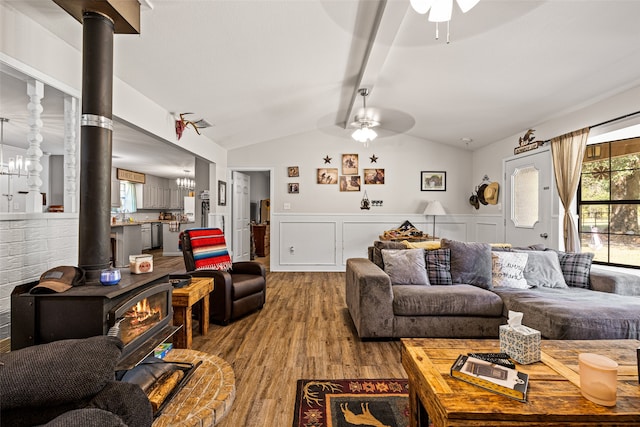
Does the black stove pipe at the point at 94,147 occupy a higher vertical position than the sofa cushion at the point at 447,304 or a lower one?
higher

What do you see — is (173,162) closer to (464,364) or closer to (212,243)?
(212,243)

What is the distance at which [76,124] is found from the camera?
2.22m

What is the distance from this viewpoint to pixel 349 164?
609cm

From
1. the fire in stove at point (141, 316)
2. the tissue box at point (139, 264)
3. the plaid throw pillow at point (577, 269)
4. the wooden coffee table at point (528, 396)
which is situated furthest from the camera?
the plaid throw pillow at point (577, 269)

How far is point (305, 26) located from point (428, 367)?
2591mm

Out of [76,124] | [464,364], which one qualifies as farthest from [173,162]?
[464,364]

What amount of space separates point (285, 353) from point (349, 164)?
4192mm

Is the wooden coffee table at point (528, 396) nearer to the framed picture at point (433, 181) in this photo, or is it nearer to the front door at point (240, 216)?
the framed picture at point (433, 181)

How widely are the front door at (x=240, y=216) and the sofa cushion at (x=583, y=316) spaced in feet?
16.3

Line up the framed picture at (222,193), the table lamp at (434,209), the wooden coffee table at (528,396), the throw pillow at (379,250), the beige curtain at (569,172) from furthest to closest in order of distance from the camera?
the table lamp at (434,209), the framed picture at (222,193), the beige curtain at (569,172), the throw pillow at (379,250), the wooden coffee table at (528,396)

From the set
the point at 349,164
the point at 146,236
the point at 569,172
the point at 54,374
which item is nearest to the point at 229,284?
the point at 54,374

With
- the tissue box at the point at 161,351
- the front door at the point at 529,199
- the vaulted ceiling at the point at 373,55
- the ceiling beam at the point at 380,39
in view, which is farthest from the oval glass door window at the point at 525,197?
the tissue box at the point at 161,351

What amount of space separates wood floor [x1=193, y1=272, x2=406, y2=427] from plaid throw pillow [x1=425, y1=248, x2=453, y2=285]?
78cm

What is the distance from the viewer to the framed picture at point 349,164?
6.09 meters
